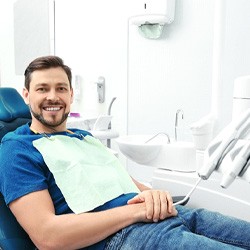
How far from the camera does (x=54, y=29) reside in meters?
2.89

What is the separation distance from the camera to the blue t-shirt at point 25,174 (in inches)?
37.5

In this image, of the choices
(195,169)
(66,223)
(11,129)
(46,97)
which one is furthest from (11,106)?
(195,169)

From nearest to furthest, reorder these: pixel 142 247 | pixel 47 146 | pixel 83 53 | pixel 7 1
A: pixel 142 247 → pixel 47 146 → pixel 83 53 → pixel 7 1

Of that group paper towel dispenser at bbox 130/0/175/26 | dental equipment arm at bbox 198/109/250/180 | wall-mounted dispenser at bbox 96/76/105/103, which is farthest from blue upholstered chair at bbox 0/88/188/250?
wall-mounted dispenser at bbox 96/76/105/103

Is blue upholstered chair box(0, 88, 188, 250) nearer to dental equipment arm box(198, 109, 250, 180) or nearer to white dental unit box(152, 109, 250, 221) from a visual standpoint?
white dental unit box(152, 109, 250, 221)

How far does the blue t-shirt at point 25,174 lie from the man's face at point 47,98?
112 mm

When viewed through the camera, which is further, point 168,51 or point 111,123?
point 111,123

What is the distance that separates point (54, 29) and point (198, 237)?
7.92 feet

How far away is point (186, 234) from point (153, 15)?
1.58 m

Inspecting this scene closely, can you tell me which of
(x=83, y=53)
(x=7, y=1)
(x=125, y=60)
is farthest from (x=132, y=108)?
(x=7, y=1)

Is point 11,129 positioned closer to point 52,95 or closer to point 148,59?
point 52,95

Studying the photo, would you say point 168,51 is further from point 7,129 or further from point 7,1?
point 7,1

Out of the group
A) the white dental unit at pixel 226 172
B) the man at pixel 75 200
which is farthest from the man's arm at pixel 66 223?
the white dental unit at pixel 226 172

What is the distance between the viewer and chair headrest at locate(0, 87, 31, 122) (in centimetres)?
139
